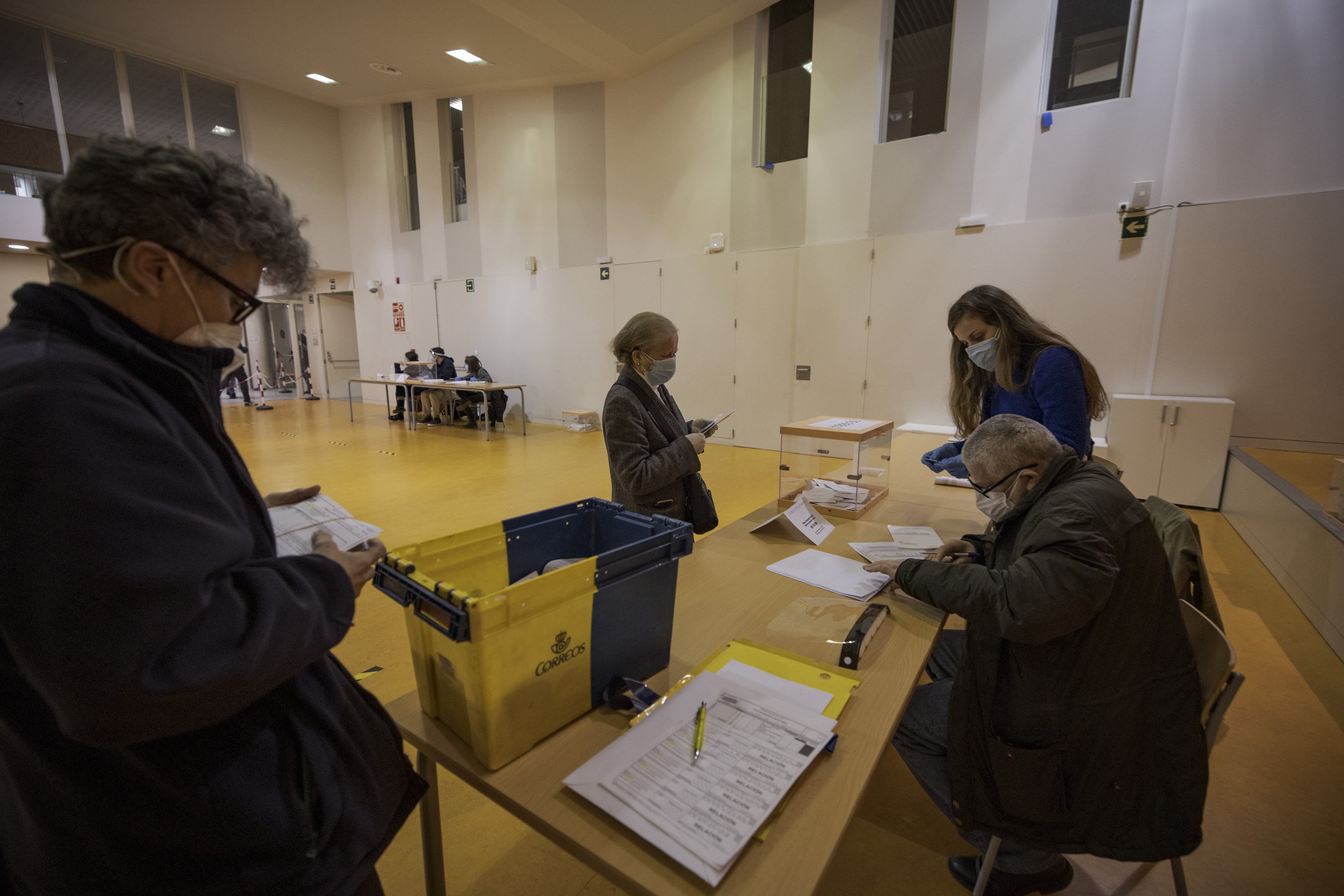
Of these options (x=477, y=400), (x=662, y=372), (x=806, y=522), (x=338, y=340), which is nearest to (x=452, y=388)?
(x=477, y=400)

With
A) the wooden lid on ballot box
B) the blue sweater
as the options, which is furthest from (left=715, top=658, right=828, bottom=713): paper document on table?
the blue sweater

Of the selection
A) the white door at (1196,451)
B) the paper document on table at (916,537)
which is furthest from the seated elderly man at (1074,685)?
the white door at (1196,451)

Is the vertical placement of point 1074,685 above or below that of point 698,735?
below

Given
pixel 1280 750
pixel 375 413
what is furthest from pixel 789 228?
pixel 375 413

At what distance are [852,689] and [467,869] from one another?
1245 millimetres

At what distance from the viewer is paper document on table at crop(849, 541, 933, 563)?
1789mm

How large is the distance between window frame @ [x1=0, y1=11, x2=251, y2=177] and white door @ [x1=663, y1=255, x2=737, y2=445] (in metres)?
6.51

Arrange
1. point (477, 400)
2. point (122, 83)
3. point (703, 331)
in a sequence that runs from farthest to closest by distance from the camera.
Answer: point (477, 400), point (122, 83), point (703, 331)

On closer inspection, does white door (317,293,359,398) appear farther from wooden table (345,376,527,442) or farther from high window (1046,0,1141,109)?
high window (1046,0,1141,109)

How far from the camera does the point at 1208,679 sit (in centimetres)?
126

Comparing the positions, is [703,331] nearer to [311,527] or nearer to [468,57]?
[468,57]

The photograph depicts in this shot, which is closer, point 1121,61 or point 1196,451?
point 1196,451

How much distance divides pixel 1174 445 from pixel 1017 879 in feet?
14.8

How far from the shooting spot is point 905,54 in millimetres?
5797
